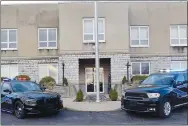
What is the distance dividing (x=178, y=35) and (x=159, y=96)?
46.2 feet

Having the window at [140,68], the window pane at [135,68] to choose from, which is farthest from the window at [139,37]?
the window pane at [135,68]

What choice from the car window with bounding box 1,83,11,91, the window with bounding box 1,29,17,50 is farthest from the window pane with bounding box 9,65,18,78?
the car window with bounding box 1,83,11,91

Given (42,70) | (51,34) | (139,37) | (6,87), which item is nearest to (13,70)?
(42,70)

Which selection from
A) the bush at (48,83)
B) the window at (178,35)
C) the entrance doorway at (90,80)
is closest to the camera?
the bush at (48,83)

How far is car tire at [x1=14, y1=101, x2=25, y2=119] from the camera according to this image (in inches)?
371

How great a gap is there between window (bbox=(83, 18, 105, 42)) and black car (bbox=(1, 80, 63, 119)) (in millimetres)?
9990

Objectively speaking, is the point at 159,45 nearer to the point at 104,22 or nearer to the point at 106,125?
the point at 104,22

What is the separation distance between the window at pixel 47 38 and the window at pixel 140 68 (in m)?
7.03

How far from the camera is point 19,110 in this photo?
378 inches

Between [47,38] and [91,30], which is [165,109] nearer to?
[91,30]

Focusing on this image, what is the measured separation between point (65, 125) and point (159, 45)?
15305 mm

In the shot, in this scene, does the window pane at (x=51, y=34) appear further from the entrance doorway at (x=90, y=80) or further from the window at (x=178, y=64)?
the window at (x=178, y=64)

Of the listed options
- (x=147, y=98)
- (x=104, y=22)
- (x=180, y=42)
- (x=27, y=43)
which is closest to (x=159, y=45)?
(x=180, y=42)

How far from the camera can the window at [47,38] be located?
21.7m
